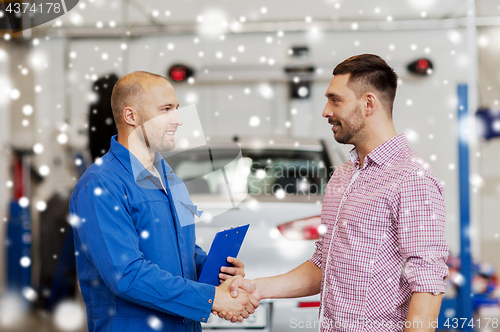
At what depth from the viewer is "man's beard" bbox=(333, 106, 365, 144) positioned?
4.60ft

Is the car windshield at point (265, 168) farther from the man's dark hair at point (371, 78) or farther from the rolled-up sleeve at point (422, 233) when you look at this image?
the rolled-up sleeve at point (422, 233)

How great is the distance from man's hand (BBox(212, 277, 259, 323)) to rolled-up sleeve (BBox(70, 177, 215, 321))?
0.47ft

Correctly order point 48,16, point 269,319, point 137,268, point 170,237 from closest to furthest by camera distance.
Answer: point 137,268 < point 170,237 < point 269,319 < point 48,16

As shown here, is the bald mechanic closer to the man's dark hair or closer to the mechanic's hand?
the mechanic's hand

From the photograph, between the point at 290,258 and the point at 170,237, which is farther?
the point at 290,258

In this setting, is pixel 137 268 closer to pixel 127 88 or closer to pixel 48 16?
pixel 127 88

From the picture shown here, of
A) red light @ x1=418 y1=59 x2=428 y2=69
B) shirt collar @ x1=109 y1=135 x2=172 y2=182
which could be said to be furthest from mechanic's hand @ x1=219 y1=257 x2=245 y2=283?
red light @ x1=418 y1=59 x2=428 y2=69

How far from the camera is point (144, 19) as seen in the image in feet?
13.4

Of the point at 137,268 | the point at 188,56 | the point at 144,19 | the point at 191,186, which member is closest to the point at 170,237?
the point at 137,268

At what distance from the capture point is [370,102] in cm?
139

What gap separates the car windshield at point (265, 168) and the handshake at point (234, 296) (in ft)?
2.63

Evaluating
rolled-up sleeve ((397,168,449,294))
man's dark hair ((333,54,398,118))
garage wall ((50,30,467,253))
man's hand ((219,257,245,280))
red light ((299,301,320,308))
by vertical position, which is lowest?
red light ((299,301,320,308))

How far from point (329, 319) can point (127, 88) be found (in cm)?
97

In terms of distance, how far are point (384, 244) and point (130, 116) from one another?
869mm
